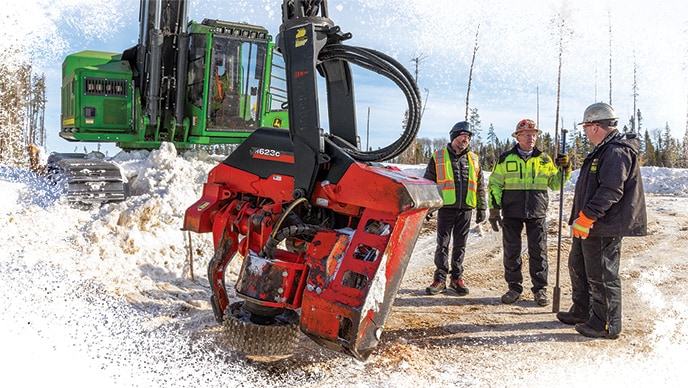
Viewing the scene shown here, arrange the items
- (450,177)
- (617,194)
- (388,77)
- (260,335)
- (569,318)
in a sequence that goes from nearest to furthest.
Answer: (260,335)
(388,77)
(617,194)
(569,318)
(450,177)


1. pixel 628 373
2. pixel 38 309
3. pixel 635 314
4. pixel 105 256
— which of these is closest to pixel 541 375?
pixel 628 373

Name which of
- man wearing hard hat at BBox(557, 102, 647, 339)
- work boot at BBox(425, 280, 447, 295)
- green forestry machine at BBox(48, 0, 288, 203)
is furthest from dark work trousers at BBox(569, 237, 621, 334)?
green forestry machine at BBox(48, 0, 288, 203)

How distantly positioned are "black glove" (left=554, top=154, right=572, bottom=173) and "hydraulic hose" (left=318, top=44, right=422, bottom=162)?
9.31ft

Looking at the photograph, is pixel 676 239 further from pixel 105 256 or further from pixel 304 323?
pixel 105 256

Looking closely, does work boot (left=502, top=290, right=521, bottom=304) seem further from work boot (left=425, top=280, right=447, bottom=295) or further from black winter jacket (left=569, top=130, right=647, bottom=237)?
black winter jacket (left=569, top=130, right=647, bottom=237)

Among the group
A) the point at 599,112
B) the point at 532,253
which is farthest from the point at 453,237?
the point at 599,112

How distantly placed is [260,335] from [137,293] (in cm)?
218

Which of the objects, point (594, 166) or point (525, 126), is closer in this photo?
point (594, 166)

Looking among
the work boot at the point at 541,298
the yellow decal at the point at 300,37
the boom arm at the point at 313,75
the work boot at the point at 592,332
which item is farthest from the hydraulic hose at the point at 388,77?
the work boot at the point at 541,298

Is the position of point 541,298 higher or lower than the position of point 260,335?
lower

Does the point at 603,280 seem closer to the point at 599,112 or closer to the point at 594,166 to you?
the point at 594,166

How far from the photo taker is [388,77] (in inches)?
123

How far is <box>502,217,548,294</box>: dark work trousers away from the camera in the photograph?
5.31 metres

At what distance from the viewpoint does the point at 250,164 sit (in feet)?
11.8
